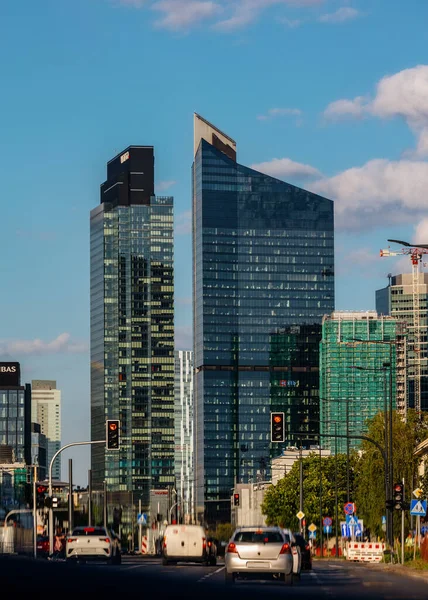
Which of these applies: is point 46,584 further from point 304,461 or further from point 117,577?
point 304,461

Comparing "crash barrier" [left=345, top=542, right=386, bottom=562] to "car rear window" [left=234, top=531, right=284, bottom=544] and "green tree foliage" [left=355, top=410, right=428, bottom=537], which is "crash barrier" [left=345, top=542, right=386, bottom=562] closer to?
"green tree foliage" [left=355, top=410, right=428, bottom=537]

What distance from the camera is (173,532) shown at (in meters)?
50.9

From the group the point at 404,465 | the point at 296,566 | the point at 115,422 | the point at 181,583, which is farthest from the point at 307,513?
the point at 181,583

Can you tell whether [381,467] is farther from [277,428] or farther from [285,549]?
[285,549]

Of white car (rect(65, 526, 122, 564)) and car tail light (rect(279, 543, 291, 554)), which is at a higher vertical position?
car tail light (rect(279, 543, 291, 554))

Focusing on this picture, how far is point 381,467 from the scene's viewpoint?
289 ft

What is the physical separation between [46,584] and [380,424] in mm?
74652

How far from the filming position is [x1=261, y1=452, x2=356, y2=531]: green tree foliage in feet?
444

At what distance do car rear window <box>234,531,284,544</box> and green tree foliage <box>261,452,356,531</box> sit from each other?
96.7m

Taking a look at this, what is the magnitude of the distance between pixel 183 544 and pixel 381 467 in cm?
3889

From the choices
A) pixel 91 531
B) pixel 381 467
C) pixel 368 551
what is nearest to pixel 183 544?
pixel 91 531

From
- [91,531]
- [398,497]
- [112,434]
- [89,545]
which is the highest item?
[112,434]

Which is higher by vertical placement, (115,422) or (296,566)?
(115,422)

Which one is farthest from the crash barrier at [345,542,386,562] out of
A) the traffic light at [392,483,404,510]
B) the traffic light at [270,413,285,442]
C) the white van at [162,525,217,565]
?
the white van at [162,525,217,565]
